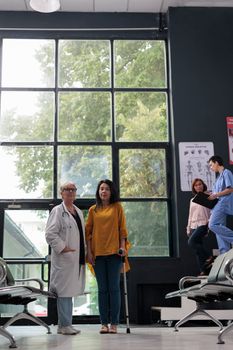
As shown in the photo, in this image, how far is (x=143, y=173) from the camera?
22.5 ft

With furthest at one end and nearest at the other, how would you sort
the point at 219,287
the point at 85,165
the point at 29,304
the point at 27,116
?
the point at 27,116 → the point at 85,165 → the point at 29,304 → the point at 219,287

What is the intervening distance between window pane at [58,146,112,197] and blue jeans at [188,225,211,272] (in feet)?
4.64

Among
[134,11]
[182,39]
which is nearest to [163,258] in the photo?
[182,39]

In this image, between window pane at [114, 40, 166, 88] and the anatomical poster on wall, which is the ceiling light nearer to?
window pane at [114, 40, 166, 88]

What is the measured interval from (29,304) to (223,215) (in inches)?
103

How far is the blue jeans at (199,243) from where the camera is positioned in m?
6.06

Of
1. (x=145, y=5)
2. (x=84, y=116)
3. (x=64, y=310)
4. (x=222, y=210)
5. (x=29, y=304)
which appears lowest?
(x=29, y=304)

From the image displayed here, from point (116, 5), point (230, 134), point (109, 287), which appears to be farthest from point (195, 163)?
point (109, 287)

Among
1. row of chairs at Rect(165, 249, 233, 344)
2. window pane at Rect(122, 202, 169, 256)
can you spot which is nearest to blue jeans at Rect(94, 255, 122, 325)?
row of chairs at Rect(165, 249, 233, 344)

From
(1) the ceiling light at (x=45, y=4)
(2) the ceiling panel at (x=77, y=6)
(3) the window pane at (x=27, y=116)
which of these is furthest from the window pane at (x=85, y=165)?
(2) the ceiling panel at (x=77, y=6)

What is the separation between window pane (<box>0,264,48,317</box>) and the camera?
6.20 meters

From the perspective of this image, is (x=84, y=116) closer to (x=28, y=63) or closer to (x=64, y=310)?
(x=28, y=63)

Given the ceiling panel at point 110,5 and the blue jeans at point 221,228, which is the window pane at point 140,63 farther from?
the blue jeans at point 221,228

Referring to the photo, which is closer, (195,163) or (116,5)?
(195,163)
